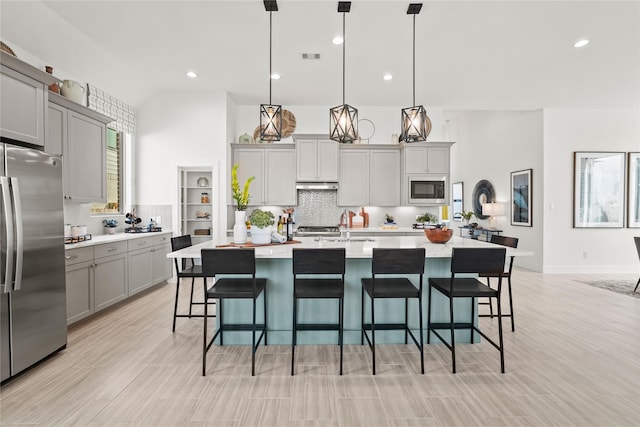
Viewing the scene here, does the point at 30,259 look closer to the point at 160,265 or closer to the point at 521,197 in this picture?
Answer: the point at 160,265


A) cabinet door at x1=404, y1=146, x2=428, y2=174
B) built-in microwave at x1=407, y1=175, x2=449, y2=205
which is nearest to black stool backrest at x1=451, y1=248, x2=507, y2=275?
built-in microwave at x1=407, y1=175, x2=449, y2=205

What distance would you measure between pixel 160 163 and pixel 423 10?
4731mm

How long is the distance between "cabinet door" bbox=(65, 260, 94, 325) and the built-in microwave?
492 cm

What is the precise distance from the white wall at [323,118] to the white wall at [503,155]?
7.04 feet

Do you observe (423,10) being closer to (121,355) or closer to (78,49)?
(78,49)

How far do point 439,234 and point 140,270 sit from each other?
161 inches

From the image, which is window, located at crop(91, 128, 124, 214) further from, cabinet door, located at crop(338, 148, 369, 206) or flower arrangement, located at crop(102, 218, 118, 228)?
cabinet door, located at crop(338, 148, 369, 206)

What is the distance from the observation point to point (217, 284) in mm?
2637

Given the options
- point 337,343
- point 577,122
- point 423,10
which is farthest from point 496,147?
point 337,343

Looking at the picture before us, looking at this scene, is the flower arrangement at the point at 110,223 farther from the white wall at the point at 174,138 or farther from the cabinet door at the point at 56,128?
the cabinet door at the point at 56,128

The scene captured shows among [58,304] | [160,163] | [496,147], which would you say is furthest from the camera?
[496,147]

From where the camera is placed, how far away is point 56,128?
342cm

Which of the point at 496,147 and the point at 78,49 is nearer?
the point at 78,49

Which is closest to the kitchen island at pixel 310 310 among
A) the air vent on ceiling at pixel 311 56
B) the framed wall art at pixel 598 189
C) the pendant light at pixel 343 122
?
the pendant light at pixel 343 122
